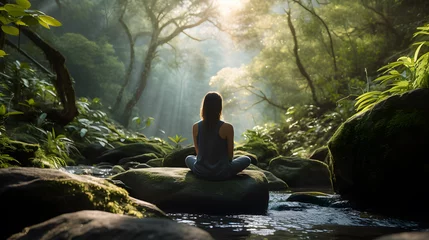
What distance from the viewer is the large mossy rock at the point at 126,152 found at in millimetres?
11000

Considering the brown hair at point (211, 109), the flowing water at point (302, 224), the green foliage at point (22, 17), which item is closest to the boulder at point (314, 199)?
the flowing water at point (302, 224)

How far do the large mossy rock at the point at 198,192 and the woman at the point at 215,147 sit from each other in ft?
0.40

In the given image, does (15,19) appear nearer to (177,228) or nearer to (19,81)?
(177,228)

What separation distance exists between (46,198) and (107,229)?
961mm

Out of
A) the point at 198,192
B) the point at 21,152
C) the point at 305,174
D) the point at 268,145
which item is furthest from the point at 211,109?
the point at 268,145

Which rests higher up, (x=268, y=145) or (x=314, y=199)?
(x=268, y=145)

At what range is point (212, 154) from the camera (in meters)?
5.23

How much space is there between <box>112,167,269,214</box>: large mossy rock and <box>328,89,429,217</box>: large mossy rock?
1196mm

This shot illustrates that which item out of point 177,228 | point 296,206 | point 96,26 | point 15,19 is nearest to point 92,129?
point 296,206

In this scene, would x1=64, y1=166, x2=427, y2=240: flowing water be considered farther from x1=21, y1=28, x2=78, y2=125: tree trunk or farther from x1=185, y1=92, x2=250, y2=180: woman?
x1=21, y1=28, x2=78, y2=125: tree trunk

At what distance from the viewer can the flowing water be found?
3395 mm

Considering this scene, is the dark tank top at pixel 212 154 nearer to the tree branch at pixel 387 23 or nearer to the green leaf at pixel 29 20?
the green leaf at pixel 29 20

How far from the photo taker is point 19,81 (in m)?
10.1

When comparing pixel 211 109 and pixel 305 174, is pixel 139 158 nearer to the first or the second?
pixel 305 174
